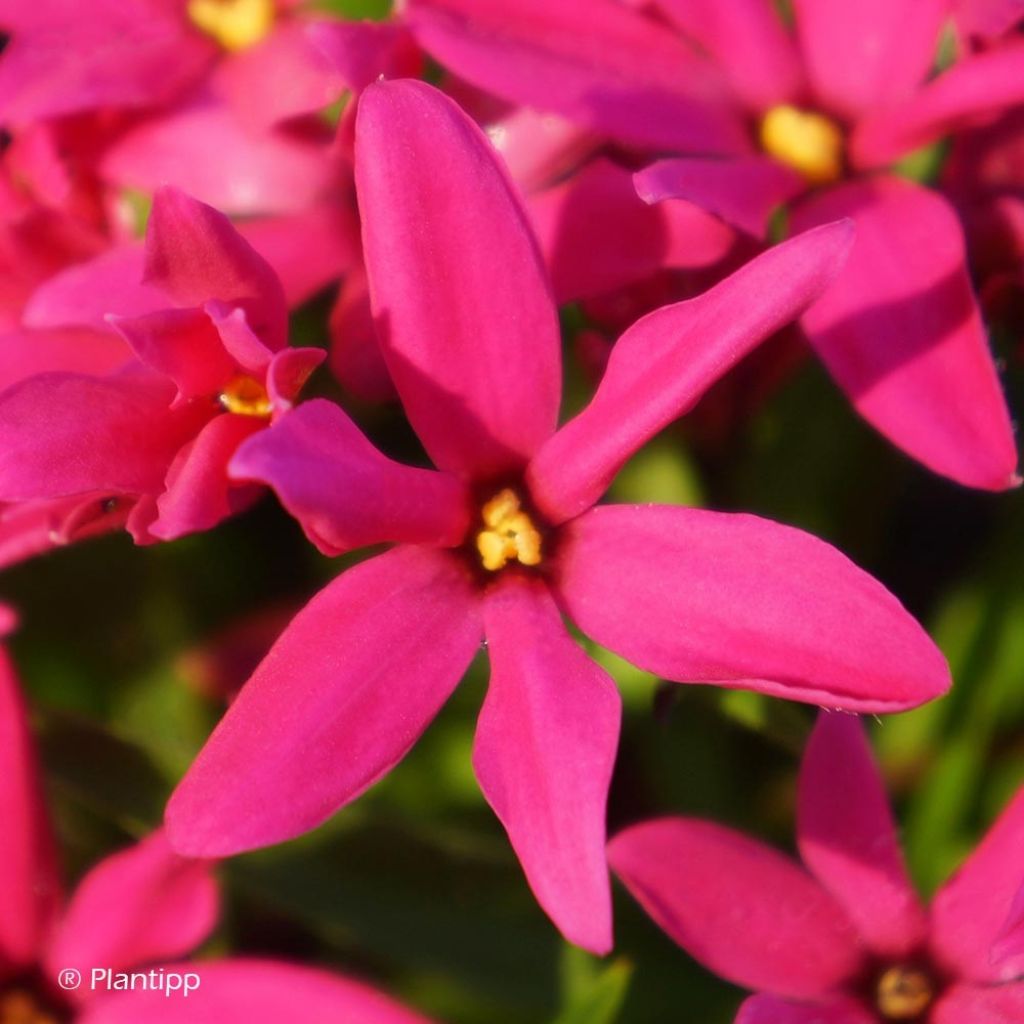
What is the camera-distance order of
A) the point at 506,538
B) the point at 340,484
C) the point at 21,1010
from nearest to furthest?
1. the point at 340,484
2. the point at 506,538
3. the point at 21,1010

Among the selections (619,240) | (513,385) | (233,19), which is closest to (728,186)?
(619,240)

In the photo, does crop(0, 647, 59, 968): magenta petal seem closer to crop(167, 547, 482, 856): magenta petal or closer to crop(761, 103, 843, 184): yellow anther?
crop(167, 547, 482, 856): magenta petal

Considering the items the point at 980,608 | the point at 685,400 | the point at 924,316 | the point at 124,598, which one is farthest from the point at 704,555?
the point at 124,598

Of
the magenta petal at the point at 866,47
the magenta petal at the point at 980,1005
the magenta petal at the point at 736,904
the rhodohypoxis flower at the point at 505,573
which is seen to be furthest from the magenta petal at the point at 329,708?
the magenta petal at the point at 866,47

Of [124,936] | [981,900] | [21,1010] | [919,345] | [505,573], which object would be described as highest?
[919,345]

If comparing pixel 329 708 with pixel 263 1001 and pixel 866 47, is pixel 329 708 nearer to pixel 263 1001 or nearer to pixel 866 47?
pixel 263 1001
